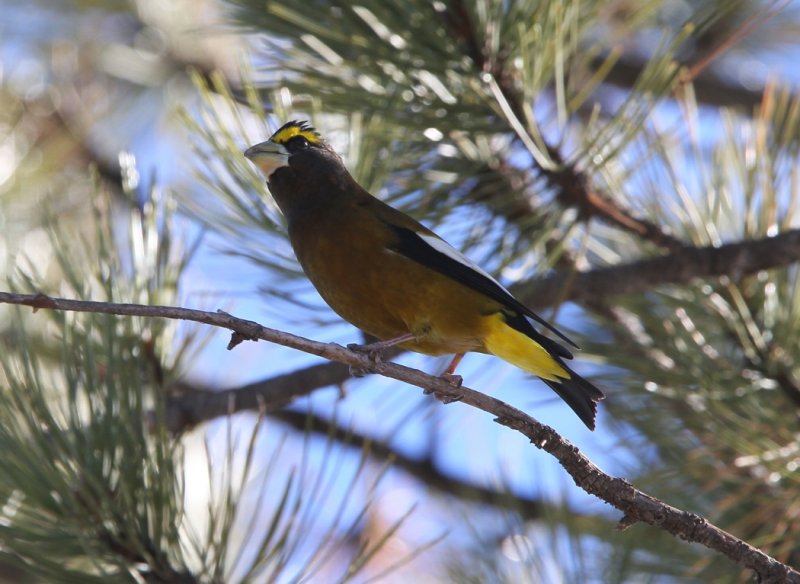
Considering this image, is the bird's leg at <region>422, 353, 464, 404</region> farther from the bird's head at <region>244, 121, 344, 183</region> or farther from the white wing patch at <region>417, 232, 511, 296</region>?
the bird's head at <region>244, 121, 344, 183</region>

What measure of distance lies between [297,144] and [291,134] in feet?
0.12

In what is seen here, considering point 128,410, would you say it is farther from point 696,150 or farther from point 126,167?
point 696,150

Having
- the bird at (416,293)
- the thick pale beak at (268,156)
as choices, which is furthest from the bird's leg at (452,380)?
the thick pale beak at (268,156)

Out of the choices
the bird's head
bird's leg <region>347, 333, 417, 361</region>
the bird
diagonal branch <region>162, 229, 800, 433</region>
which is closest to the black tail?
the bird

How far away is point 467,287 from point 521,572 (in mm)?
742

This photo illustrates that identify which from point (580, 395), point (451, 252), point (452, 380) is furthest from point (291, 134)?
point (580, 395)

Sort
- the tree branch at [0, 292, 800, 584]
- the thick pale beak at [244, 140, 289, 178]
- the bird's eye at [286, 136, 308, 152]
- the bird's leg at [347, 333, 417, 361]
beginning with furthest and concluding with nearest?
the bird's eye at [286, 136, 308, 152] → the thick pale beak at [244, 140, 289, 178] → the bird's leg at [347, 333, 417, 361] → the tree branch at [0, 292, 800, 584]

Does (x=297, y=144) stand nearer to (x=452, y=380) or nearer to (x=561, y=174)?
(x=561, y=174)

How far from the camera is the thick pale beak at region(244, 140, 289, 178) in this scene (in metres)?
2.65

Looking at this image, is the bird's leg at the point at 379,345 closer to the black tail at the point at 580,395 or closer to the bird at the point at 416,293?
the bird at the point at 416,293

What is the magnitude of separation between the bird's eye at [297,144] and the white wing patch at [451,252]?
465mm

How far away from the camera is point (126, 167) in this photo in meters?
2.47

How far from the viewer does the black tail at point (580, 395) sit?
229 cm

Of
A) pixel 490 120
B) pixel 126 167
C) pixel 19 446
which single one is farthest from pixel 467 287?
pixel 19 446
